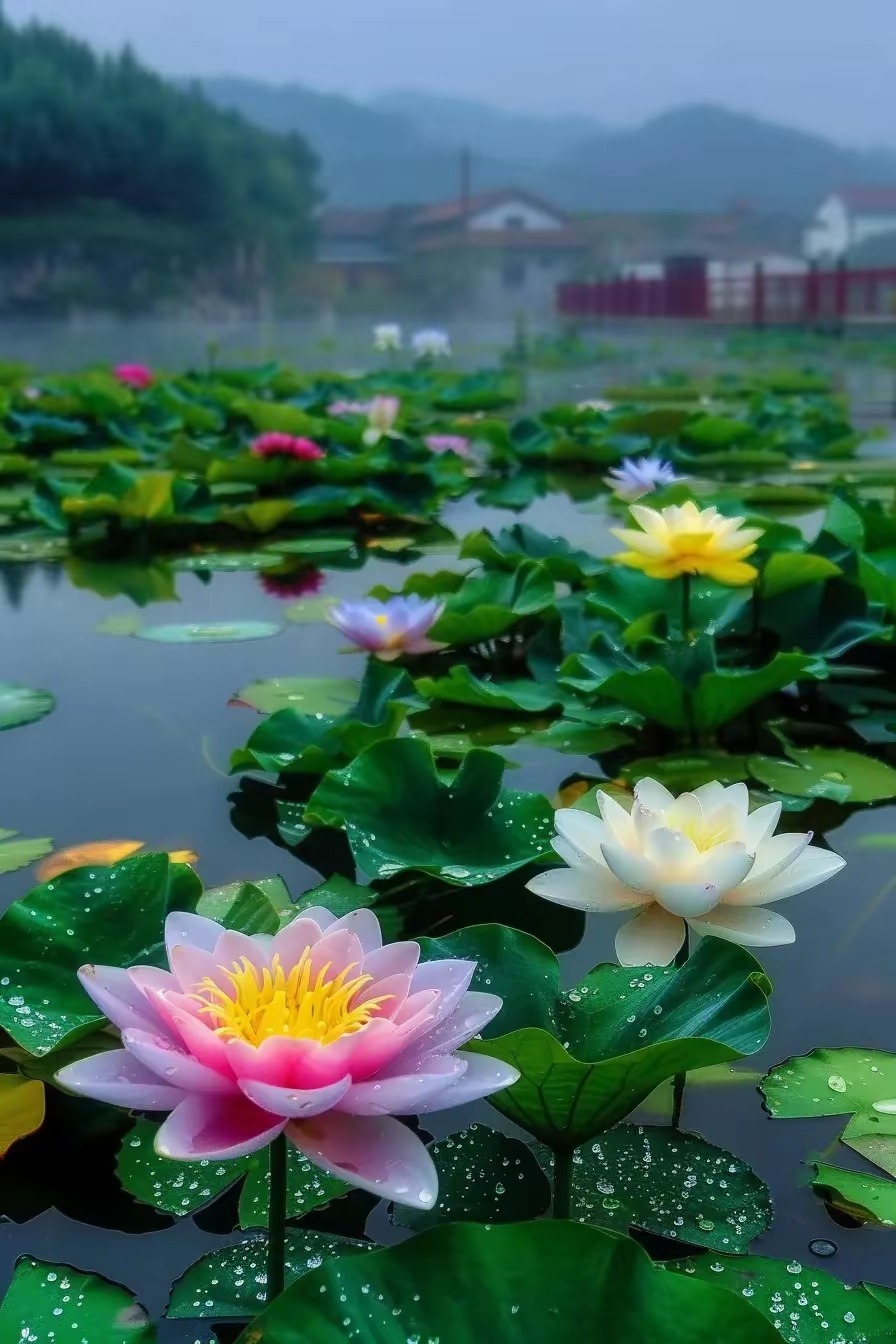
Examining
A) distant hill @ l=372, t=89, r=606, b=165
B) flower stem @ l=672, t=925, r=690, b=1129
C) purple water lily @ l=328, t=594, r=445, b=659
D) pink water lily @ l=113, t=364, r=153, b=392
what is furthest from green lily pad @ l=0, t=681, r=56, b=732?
distant hill @ l=372, t=89, r=606, b=165

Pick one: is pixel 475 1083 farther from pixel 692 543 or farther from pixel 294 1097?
pixel 692 543

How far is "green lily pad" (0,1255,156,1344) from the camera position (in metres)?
0.48

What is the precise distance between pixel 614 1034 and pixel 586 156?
105532mm

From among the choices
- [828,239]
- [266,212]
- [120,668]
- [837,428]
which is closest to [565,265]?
[266,212]

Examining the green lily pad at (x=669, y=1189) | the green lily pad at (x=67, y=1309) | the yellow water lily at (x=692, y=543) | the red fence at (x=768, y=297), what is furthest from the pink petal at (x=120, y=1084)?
the red fence at (x=768, y=297)

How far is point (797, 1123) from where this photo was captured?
0.63 meters

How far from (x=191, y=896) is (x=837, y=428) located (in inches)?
133

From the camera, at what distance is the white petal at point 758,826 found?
0.71 meters

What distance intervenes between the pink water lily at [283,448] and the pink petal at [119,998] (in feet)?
7.43

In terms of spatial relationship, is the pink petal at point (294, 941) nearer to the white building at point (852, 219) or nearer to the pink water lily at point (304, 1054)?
the pink water lily at point (304, 1054)

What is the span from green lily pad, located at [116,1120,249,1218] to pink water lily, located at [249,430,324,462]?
85.4 inches

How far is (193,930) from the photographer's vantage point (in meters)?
0.55

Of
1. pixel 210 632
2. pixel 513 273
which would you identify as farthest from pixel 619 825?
pixel 513 273

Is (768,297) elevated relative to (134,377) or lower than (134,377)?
elevated
